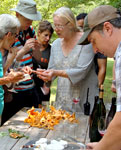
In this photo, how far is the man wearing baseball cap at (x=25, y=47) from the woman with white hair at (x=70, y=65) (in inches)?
17.6

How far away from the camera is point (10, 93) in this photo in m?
3.46

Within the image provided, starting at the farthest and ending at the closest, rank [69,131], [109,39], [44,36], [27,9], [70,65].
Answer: [44,36] < [27,9] < [70,65] < [69,131] < [109,39]

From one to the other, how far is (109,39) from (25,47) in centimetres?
212

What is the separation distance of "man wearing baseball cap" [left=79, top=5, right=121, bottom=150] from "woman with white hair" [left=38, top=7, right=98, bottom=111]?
1.42 meters

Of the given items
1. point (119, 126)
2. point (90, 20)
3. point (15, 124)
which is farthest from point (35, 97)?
point (119, 126)

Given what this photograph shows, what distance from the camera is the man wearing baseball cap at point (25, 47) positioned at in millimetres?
3523

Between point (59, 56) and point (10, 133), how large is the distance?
53.3 inches

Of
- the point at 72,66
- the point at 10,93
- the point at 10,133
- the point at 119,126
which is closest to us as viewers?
the point at 119,126

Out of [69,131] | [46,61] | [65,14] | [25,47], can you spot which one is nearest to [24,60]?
[25,47]

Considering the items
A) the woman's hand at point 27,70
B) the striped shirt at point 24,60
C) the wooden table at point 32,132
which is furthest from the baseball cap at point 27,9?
the wooden table at point 32,132

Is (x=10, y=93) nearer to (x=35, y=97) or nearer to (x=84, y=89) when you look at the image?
(x=35, y=97)

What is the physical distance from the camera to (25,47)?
3.50m

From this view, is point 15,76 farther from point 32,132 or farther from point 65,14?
point 65,14

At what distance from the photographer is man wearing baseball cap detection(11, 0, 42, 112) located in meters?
3.52
